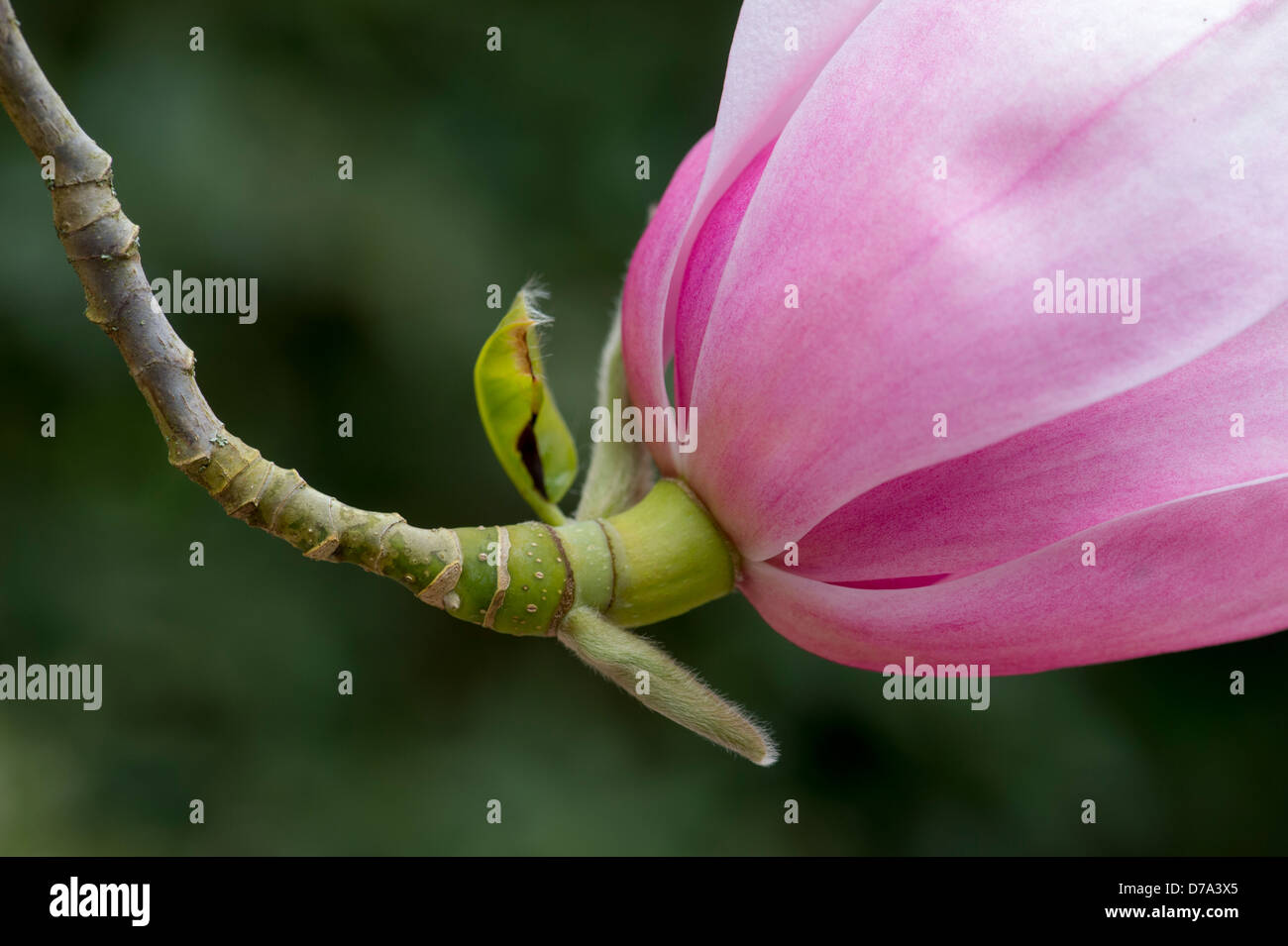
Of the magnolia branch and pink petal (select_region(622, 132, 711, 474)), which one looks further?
pink petal (select_region(622, 132, 711, 474))

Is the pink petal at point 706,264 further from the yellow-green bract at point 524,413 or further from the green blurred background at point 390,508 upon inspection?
the green blurred background at point 390,508

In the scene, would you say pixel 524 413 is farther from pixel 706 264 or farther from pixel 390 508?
pixel 390 508

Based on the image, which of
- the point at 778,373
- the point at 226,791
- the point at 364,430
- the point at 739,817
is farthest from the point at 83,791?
the point at 778,373

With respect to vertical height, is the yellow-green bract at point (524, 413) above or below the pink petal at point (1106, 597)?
above

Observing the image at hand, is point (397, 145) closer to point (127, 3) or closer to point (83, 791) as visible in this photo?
point (127, 3)

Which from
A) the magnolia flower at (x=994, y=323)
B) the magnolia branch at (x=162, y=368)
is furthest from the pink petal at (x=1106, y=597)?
the magnolia branch at (x=162, y=368)

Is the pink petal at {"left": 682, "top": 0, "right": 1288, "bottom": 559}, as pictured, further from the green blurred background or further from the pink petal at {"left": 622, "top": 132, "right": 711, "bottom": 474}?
the green blurred background

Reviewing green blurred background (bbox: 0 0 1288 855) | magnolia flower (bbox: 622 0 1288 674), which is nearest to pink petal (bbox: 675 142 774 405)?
magnolia flower (bbox: 622 0 1288 674)

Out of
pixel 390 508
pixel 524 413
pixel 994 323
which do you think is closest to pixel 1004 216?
pixel 994 323
